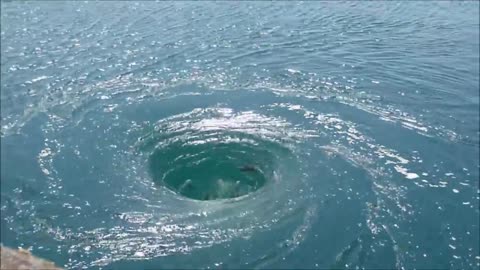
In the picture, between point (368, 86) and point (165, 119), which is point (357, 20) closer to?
point (368, 86)

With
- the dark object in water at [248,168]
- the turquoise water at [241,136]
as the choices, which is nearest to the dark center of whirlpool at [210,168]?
the dark object in water at [248,168]

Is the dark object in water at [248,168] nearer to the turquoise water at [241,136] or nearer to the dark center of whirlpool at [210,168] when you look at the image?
the dark center of whirlpool at [210,168]

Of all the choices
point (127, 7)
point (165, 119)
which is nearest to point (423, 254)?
point (165, 119)

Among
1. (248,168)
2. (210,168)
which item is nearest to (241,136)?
(248,168)

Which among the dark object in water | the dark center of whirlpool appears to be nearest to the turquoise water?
the dark center of whirlpool

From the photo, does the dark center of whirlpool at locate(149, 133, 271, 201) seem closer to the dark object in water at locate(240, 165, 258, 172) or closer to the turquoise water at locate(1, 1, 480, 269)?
the dark object in water at locate(240, 165, 258, 172)

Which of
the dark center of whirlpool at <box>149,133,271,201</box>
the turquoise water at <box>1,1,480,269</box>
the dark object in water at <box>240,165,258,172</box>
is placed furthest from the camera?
the dark object in water at <box>240,165,258,172</box>

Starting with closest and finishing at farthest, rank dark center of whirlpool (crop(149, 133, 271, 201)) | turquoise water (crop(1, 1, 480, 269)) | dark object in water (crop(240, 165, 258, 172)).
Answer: turquoise water (crop(1, 1, 480, 269)), dark center of whirlpool (crop(149, 133, 271, 201)), dark object in water (crop(240, 165, 258, 172))

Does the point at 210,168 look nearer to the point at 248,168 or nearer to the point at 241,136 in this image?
the point at 248,168
